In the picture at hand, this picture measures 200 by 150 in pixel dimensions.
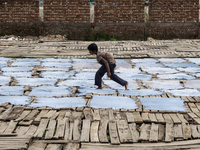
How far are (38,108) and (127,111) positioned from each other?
146 cm

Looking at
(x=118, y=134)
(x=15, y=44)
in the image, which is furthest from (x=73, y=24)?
(x=118, y=134)

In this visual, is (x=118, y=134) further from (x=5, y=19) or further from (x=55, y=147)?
(x=5, y=19)

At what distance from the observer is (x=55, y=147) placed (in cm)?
344

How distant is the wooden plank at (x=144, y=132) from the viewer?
11.9 ft

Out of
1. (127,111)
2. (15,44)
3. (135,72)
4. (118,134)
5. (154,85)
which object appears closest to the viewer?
(118,134)

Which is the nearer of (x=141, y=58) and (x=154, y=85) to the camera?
(x=154, y=85)

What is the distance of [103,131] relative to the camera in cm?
383

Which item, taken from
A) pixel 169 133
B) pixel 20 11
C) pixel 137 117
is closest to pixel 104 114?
pixel 137 117

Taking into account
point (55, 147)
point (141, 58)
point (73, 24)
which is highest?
point (73, 24)

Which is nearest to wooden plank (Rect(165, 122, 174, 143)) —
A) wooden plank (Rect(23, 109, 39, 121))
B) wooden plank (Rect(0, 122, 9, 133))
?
wooden plank (Rect(23, 109, 39, 121))

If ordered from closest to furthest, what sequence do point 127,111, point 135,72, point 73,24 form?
point 127,111 < point 135,72 < point 73,24

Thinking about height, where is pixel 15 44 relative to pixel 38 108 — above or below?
above

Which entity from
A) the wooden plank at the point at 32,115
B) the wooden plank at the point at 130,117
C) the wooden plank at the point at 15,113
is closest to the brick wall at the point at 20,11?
the wooden plank at the point at 15,113

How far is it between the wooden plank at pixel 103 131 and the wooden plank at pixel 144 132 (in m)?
0.46
